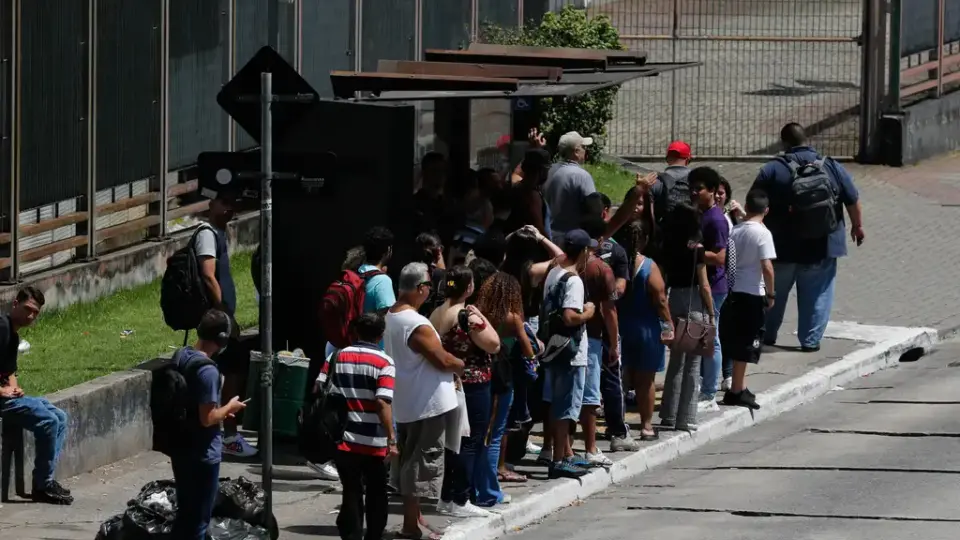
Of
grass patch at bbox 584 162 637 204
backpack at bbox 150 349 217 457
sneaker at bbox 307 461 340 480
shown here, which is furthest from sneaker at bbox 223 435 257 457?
grass patch at bbox 584 162 637 204

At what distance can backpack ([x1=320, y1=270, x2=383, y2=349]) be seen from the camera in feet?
40.5

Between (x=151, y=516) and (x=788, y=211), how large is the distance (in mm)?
8435

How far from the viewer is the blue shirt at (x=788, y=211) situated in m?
17.3

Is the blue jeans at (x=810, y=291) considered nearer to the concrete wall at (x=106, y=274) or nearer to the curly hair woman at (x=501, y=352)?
the concrete wall at (x=106, y=274)

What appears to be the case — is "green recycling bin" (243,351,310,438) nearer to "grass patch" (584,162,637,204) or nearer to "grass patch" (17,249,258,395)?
"grass patch" (17,249,258,395)

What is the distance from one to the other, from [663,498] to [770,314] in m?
5.43

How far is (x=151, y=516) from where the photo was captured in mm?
10539

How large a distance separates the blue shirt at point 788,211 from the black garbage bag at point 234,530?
7778mm

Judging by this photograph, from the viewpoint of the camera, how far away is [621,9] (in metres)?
30.2

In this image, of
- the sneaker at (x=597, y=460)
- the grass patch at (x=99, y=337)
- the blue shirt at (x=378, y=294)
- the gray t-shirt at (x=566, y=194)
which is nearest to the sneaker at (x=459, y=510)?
the blue shirt at (x=378, y=294)

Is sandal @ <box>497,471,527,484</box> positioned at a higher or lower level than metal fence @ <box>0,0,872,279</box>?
lower

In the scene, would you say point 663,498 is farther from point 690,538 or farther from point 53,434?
point 53,434

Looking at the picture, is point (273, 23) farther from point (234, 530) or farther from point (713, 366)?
point (234, 530)

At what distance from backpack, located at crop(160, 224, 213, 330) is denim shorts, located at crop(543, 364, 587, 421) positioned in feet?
7.86
